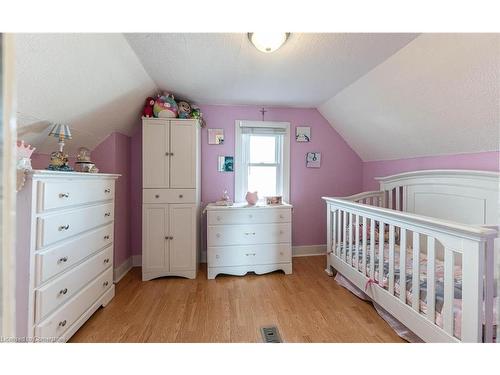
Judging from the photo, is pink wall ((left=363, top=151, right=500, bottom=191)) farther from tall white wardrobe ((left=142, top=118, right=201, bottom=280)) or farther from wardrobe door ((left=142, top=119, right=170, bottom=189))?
wardrobe door ((left=142, top=119, right=170, bottom=189))

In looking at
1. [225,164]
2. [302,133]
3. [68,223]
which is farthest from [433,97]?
[68,223]

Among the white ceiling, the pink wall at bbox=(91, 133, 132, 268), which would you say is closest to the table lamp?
the pink wall at bbox=(91, 133, 132, 268)

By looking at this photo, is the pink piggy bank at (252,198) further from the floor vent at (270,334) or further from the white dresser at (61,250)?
the white dresser at (61,250)

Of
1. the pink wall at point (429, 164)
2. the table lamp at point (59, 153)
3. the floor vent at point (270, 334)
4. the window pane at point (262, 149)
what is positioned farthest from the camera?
the window pane at point (262, 149)

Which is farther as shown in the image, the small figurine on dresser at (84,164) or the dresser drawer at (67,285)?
the small figurine on dresser at (84,164)

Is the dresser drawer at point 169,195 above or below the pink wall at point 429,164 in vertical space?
below

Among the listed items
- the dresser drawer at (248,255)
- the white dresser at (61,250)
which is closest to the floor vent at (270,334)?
the dresser drawer at (248,255)

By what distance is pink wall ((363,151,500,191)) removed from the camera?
1706 millimetres

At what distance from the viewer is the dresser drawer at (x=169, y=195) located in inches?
92.8

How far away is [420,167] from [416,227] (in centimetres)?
132

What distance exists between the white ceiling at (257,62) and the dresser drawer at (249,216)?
1.37 m

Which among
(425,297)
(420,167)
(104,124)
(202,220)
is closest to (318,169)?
(420,167)

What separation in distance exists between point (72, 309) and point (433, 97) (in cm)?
305
